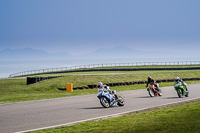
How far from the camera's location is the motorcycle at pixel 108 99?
17.7m

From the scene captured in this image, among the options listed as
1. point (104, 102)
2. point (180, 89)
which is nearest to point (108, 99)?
point (104, 102)

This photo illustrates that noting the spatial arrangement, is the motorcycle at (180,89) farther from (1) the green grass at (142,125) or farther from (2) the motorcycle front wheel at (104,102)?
(1) the green grass at (142,125)

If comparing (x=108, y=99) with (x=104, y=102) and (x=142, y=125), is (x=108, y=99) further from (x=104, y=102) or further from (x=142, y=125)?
(x=142, y=125)

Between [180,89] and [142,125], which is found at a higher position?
[180,89]

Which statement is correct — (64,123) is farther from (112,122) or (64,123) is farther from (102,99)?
(102,99)

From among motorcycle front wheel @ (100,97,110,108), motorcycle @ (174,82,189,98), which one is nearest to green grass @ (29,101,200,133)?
motorcycle front wheel @ (100,97,110,108)

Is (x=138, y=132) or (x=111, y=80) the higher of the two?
(x=111, y=80)

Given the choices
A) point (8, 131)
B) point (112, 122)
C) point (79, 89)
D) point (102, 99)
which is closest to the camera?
point (8, 131)

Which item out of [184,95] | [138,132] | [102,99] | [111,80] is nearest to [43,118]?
[102,99]

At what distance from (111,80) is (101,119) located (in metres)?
33.2

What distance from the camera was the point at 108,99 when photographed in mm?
17891

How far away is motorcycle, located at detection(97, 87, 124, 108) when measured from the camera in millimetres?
17734

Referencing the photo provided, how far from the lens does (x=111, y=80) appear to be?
154ft

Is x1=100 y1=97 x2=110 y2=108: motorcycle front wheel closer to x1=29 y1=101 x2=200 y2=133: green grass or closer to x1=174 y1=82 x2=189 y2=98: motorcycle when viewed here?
x1=29 y1=101 x2=200 y2=133: green grass
